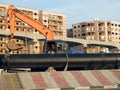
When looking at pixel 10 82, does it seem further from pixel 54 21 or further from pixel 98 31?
pixel 98 31

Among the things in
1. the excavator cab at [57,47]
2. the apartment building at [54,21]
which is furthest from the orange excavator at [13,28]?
the apartment building at [54,21]

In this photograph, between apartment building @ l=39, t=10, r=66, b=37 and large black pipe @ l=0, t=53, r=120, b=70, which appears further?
apartment building @ l=39, t=10, r=66, b=37

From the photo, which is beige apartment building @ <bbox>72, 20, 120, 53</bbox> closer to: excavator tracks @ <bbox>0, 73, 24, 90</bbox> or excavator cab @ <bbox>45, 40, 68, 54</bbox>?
excavator cab @ <bbox>45, 40, 68, 54</bbox>

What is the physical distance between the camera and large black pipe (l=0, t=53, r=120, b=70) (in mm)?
53875

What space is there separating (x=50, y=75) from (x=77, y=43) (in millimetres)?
81848

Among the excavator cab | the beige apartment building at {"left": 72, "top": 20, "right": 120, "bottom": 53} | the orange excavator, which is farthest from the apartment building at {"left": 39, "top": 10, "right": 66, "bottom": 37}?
the excavator cab

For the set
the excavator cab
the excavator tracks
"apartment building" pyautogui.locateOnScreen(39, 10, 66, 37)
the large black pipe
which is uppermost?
"apartment building" pyautogui.locateOnScreen(39, 10, 66, 37)

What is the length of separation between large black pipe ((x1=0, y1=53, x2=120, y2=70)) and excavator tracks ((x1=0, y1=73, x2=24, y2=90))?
3.33 metres

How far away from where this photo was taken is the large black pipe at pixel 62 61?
53.9m

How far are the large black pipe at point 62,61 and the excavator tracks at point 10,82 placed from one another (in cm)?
333

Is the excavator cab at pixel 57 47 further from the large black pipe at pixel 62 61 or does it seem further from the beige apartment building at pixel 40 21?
the beige apartment building at pixel 40 21

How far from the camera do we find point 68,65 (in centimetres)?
5734

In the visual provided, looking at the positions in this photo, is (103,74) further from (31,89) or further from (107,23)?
(107,23)

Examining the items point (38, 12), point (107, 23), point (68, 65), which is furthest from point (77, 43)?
point (68, 65)
